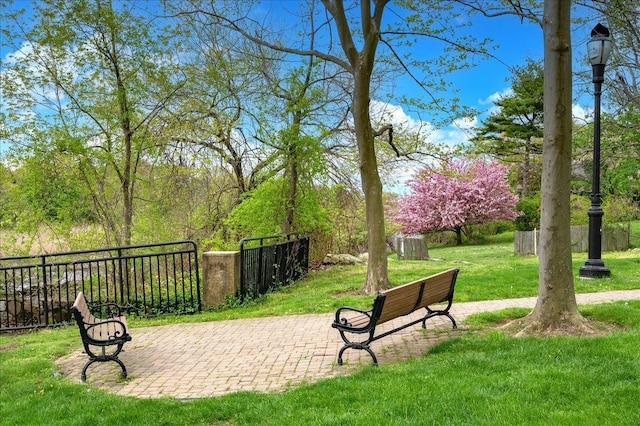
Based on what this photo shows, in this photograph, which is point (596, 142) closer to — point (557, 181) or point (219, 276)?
point (557, 181)

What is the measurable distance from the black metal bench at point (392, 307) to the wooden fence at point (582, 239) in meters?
13.5

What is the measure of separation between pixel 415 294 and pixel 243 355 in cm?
222

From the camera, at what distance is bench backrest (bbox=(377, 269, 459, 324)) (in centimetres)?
543

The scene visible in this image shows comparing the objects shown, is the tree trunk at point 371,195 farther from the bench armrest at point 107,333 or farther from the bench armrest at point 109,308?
the bench armrest at point 107,333

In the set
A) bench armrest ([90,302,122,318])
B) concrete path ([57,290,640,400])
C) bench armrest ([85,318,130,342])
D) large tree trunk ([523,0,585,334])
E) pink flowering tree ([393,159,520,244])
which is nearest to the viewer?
concrete path ([57,290,640,400])

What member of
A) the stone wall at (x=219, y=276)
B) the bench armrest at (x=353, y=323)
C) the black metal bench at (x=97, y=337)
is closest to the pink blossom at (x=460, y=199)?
the stone wall at (x=219, y=276)

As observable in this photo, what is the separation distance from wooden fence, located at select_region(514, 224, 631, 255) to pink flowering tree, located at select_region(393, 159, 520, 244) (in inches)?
366

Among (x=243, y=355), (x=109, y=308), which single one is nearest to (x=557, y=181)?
(x=243, y=355)

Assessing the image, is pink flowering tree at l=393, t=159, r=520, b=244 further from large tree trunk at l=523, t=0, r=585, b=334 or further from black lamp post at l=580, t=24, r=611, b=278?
large tree trunk at l=523, t=0, r=585, b=334

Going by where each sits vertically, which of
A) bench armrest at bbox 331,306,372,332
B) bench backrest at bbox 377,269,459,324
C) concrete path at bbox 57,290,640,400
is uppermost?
bench backrest at bbox 377,269,459,324

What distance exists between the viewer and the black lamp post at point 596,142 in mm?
10055

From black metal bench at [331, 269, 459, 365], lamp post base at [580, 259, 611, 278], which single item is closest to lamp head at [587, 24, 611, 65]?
lamp post base at [580, 259, 611, 278]

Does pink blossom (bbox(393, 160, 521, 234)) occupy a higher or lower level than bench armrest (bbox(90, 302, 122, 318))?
higher

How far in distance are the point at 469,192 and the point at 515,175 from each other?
8.94 meters
